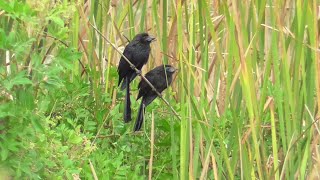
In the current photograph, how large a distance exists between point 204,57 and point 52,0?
25.1 inches

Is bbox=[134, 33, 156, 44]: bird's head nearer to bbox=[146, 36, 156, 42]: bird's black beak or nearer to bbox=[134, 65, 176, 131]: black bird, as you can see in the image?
bbox=[146, 36, 156, 42]: bird's black beak

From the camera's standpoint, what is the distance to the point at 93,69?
3.87 m

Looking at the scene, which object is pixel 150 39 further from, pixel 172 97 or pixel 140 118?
pixel 140 118

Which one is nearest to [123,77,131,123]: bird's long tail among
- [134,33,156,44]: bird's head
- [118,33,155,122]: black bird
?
[118,33,155,122]: black bird

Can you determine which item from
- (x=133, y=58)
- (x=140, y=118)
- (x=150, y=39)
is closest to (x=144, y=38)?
(x=150, y=39)

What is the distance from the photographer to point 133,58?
4.64m

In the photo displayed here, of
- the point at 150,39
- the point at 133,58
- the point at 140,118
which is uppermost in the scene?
the point at 150,39

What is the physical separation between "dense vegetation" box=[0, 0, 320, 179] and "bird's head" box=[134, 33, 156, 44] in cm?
10

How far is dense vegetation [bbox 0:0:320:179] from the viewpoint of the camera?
2.24 m

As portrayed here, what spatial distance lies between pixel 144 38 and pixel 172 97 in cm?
46

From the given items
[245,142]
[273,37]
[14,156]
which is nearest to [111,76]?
[245,142]

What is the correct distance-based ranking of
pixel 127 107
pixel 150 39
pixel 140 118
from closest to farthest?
pixel 140 118
pixel 127 107
pixel 150 39

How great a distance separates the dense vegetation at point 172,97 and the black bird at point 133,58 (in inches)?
3.0

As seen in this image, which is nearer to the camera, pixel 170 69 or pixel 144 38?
pixel 170 69
